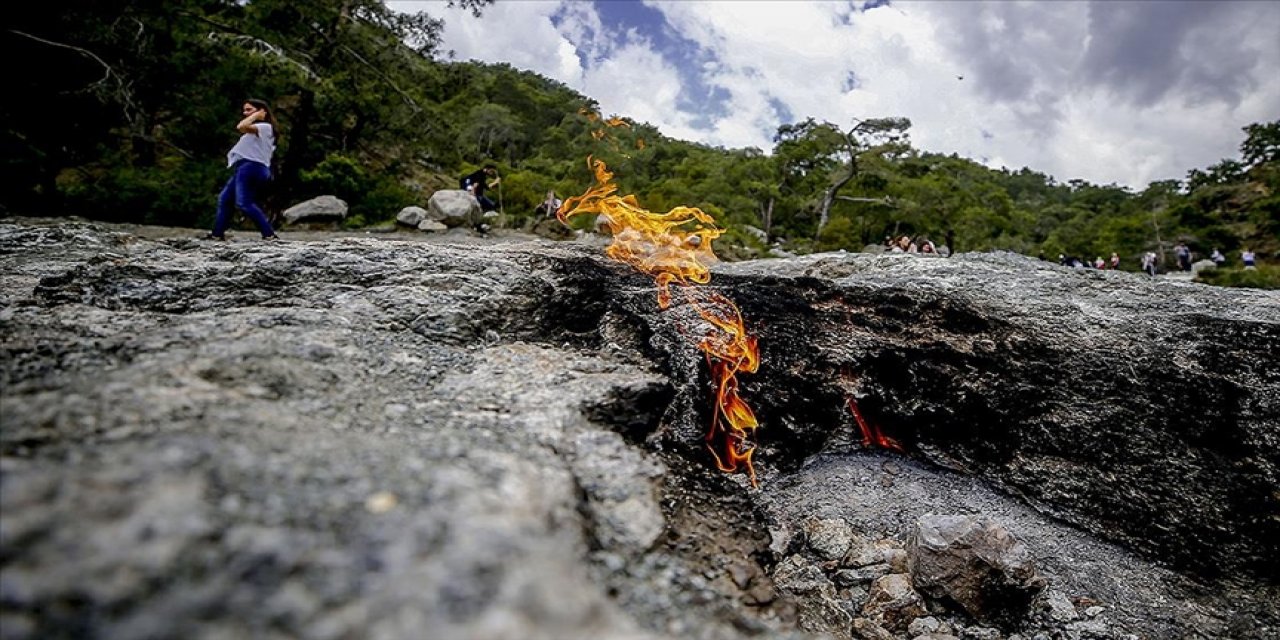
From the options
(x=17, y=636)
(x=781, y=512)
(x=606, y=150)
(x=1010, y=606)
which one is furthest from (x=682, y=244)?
(x=606, y=150)

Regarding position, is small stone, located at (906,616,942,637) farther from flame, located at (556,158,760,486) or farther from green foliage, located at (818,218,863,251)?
green foliage, located at (818,218,863,251)

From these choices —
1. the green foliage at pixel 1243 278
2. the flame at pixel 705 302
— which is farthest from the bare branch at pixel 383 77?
the green foliage at pixel 1243 278

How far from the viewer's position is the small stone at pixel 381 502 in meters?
1.84

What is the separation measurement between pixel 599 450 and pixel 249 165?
6657 mm

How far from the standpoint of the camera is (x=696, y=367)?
4.95 m

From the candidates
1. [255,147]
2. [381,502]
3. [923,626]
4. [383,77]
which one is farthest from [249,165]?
[383,77]

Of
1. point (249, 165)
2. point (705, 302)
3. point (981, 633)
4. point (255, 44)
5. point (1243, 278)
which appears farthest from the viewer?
point (1243, 278)

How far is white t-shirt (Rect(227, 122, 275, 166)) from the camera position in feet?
22.8

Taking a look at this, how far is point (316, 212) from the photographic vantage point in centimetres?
1562

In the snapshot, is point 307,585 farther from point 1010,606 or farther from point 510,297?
point 1010,606

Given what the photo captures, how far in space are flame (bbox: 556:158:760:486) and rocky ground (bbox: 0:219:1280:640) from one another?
0.24 metres

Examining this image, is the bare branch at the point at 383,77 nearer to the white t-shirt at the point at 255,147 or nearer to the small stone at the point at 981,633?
the white t-shirt at the point at 255,147

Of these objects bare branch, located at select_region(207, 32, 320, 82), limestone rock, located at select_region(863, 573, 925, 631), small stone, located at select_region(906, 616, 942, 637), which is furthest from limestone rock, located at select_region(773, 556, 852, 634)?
bare branch, located at select_region(207, 32, 320, 82)

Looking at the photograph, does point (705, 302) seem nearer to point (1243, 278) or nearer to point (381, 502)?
point (381, 502)
